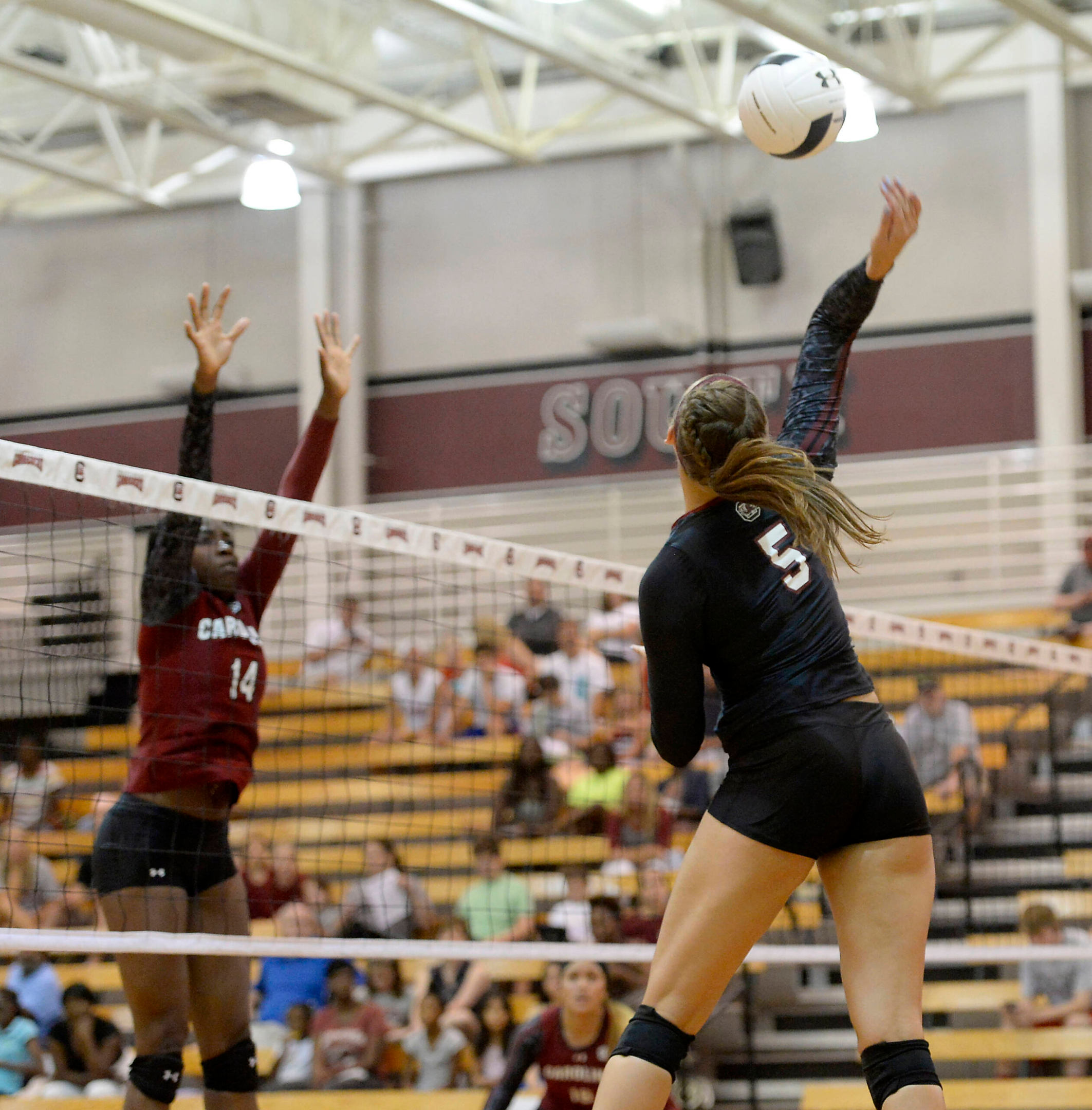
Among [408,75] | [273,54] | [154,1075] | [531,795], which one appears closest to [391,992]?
[531,795]

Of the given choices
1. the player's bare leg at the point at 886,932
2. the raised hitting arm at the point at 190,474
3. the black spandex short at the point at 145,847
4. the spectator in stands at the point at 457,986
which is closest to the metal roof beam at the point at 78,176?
the spectator in stands at the point at 457,986

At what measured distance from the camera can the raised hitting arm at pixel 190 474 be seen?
4699 millimetres

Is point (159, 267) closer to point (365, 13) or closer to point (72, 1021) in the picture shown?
point (365, 13)

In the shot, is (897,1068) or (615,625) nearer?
(897,1068)

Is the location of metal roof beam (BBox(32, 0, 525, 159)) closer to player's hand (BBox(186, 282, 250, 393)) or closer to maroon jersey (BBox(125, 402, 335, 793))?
player's hand (BBox(186, 282, 250, 393))

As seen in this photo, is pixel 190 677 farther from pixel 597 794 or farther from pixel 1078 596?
pixel 1078 596

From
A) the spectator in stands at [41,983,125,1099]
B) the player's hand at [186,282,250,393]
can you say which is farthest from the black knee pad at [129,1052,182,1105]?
the spectator in stands at [41,983,125,1099]

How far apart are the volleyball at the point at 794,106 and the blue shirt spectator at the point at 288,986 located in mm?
6082

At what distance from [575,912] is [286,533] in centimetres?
416

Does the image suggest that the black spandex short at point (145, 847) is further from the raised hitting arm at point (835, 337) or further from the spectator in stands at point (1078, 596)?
the spectator in stands at point (1078, 596)

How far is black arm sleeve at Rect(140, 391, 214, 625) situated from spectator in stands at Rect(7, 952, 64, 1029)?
542 centimetres

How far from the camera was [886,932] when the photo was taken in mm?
3404

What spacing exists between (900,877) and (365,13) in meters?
12.9

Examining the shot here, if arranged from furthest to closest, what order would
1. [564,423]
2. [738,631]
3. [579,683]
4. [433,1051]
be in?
[564,423] < [579,683] < [433,1051] < [738,631]
